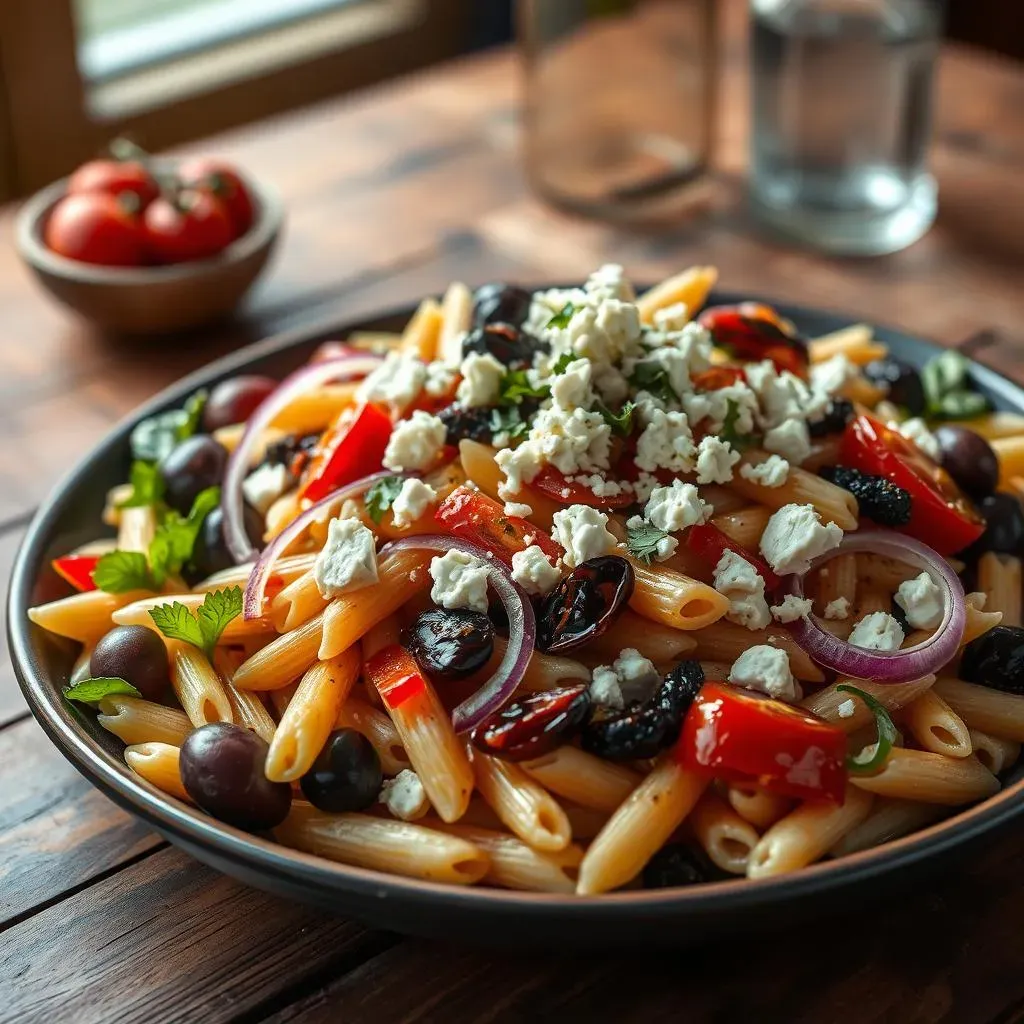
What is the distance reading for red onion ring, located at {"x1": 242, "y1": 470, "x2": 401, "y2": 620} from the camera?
230 cm

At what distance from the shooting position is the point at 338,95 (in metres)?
7.01

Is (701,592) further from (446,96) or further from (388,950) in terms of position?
(446,96)

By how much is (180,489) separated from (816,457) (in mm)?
1209

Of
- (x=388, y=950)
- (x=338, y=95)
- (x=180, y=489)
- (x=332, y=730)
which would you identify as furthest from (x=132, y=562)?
(x=338, y=95)

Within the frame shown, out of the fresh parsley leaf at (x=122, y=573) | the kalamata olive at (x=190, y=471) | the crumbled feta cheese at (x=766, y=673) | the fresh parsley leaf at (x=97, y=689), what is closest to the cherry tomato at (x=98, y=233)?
the kalamata olive at (x=190, y=471)

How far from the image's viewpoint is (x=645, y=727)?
201cm

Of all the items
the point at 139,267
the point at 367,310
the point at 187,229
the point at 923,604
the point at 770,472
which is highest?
the point at 770,472

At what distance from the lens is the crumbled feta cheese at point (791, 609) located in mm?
2176

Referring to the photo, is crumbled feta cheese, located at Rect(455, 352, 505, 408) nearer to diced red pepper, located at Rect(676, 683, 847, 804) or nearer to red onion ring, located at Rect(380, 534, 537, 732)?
red onion ring, located at Rect(380, 534, 537, 732)

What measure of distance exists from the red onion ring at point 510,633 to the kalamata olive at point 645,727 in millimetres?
139

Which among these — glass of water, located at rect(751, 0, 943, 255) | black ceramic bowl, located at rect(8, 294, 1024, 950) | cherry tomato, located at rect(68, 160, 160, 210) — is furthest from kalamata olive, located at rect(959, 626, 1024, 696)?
cherry tomato, located at rect(68, 160, 160, 210)

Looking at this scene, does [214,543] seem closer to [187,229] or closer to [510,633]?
[510,633]

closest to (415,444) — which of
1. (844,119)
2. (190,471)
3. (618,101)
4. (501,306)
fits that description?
(501,306)

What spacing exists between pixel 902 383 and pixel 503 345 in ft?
2.95
